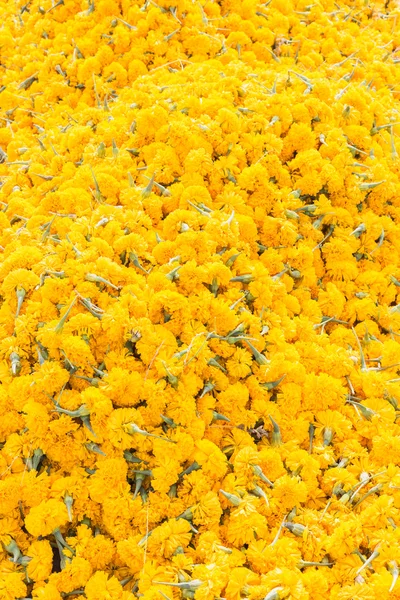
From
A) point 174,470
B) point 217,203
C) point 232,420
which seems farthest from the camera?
point 217,203

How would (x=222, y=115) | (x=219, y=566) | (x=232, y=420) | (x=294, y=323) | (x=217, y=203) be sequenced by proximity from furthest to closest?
1. (x=222, y=115)
2. (x=217, y=203)
3. (x=294, y=323)
4. (x=232, y=420)
5. (x=219, y=566)

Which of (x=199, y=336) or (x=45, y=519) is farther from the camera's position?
(x=199, y=336)

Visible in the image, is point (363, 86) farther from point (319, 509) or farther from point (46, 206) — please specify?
point (319, 509)

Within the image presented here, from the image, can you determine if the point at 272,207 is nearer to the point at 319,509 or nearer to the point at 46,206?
the point at 46,206

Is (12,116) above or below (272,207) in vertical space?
above

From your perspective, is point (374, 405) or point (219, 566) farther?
point (374, 405)

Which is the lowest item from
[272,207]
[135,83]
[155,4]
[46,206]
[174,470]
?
[174,470]

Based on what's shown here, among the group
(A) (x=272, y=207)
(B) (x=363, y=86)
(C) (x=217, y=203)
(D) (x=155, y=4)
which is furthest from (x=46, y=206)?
(B) (x=363, y=86)

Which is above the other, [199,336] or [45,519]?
[199,336]
